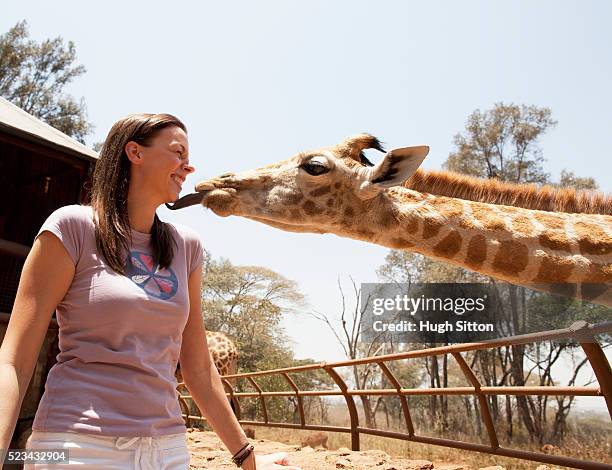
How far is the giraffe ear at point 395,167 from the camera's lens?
4.46 m

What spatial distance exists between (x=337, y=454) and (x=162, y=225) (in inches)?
202

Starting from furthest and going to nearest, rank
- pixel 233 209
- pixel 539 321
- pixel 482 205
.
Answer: pixel 539 321 → pixel 233 209 → pixel 482 205

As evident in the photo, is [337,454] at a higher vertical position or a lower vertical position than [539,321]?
lower

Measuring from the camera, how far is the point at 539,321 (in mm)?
16219

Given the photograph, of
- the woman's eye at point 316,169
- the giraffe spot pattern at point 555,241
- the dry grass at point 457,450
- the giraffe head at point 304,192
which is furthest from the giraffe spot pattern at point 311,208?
the dry grass at point 457,450

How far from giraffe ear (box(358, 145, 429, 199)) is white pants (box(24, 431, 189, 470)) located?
134 inches

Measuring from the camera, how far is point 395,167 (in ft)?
14.9

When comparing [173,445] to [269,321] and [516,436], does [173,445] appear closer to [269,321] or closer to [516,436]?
[516,436]

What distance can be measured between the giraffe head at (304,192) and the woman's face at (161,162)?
318cm

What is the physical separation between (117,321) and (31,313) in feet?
0.60

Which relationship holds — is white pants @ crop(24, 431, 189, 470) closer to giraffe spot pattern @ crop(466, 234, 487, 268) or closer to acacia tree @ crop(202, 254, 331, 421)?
giraffe spot pattern @ crop(466, 234, 487, 268)

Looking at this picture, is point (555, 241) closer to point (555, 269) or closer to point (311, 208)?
point (555, 269)

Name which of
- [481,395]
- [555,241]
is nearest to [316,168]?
[555,241]

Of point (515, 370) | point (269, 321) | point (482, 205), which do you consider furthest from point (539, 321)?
point (269, 321)
